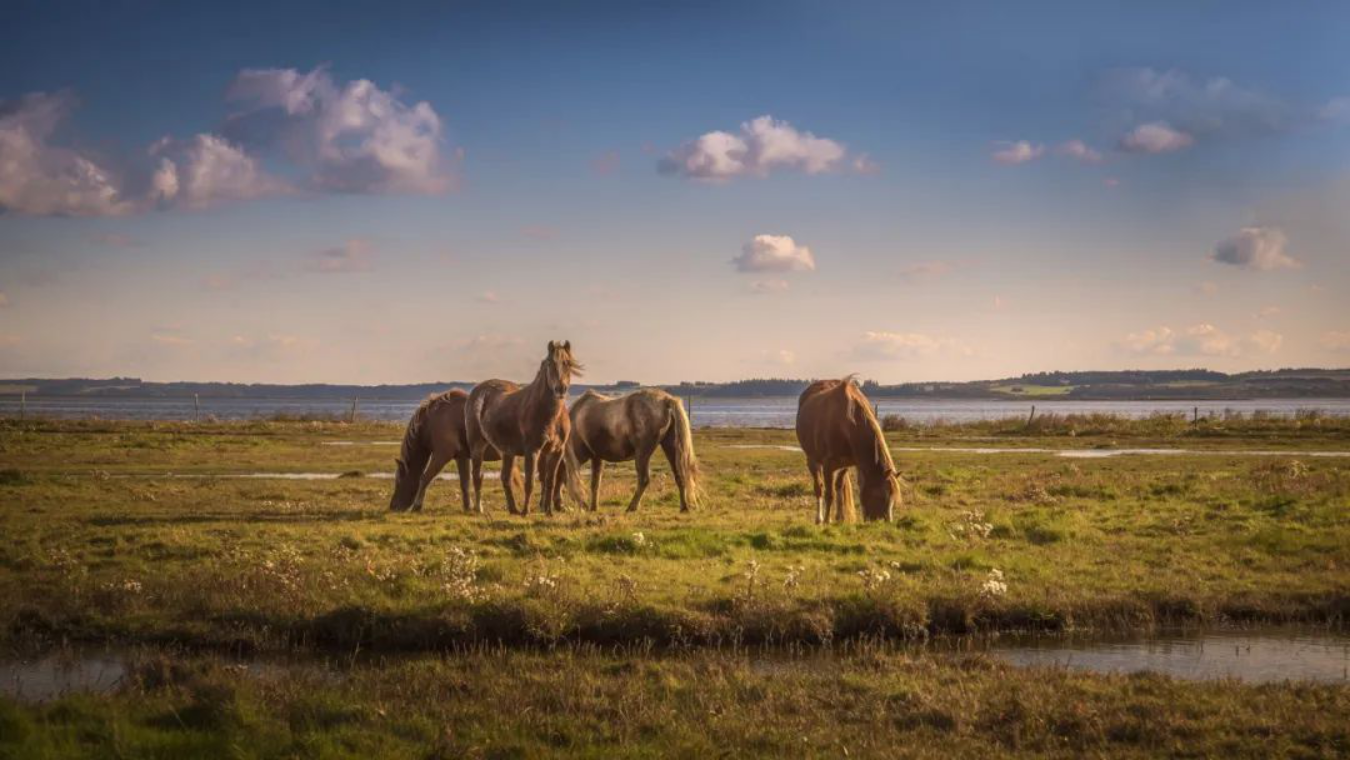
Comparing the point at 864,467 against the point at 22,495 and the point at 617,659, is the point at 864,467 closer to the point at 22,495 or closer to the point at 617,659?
the point at 617,659

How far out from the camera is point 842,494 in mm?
18766

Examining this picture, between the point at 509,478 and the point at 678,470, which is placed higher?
the point at 678,470

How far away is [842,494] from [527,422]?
6.14 meters

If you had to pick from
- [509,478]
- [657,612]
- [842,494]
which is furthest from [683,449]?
[657,612]

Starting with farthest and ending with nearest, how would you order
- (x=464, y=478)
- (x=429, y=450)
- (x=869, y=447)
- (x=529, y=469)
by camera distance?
(x=429, y=450) < (x=464, y=478) < (x=529, y=469) < (x=869, y=447)

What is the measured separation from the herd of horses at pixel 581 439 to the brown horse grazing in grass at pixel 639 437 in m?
0.02

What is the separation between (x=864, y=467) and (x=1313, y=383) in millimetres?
201578

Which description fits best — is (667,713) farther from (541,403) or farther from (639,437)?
(639,437)

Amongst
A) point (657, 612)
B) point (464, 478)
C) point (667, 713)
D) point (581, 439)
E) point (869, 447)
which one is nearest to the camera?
point (667, 713)

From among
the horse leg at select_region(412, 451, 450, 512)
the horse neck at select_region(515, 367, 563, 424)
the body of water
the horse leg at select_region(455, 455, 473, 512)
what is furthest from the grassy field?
the body of water

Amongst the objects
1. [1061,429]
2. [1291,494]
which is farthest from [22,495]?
[1061,429]

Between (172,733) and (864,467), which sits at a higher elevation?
(864,467)

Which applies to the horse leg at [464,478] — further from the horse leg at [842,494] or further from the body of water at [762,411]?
the body of water at [762,411]

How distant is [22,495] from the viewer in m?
21.1
